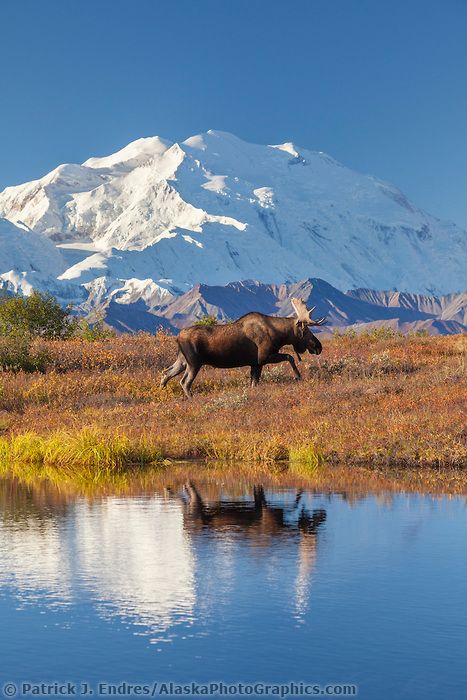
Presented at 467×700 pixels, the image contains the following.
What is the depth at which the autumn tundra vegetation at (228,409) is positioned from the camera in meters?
23.5

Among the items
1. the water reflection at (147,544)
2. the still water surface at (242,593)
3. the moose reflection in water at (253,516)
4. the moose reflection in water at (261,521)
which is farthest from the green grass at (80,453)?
the still water surface at (242,593)

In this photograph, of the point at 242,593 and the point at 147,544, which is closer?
the point at 242,593

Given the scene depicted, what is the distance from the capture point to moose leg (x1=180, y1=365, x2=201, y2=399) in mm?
32438

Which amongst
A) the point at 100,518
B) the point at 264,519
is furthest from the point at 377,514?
the point at 100,518

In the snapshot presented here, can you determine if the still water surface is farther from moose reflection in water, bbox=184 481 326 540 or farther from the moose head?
the moose head

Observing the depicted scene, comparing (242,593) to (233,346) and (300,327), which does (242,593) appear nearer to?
(233,346)

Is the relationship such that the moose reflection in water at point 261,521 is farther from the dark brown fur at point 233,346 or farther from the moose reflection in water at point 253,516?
the dark brown fur at point 233,346

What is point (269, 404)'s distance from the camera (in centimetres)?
2906

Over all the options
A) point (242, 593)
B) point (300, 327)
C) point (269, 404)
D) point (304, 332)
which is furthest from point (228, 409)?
point (242, 593)

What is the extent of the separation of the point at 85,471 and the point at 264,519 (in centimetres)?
836

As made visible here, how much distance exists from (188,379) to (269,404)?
4.33 m

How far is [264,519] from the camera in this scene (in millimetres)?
16297

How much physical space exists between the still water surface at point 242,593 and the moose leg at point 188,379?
1430 centimetres

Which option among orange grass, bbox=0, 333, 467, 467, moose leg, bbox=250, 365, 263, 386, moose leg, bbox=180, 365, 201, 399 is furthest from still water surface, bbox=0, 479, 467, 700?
moose leg, bbox=250, 365, 263, 386
